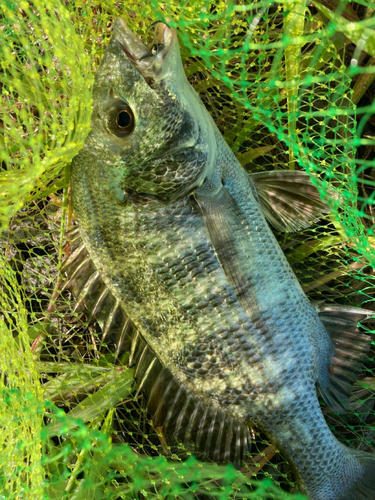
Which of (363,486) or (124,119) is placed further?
(363,486)

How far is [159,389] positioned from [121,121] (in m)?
1.27

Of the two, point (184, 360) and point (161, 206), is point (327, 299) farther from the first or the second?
point (161, 206)

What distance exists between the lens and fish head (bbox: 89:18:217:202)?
1.74m

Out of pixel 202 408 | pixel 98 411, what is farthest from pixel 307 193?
pixel 98 411

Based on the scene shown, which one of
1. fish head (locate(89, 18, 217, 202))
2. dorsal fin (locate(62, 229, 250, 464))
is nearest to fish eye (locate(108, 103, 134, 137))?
fish head (locate(89, 18, 217, 202))

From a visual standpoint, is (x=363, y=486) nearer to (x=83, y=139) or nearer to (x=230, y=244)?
(x=230, y=244)

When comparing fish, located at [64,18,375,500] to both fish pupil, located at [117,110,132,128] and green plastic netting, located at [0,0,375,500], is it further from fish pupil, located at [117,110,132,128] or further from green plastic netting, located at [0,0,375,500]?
green plastic netting, located at [0,0,375,500]

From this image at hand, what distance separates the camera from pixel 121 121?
5.96ft

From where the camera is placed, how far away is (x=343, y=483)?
206cm

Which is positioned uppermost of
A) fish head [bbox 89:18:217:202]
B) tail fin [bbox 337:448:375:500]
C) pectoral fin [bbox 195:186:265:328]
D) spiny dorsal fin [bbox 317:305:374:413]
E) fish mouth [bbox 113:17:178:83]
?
fish mouth [bbox 113:17:178:83]

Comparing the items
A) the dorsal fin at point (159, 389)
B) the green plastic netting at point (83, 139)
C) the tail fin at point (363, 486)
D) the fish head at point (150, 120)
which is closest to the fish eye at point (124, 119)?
the fish head at point (150, 120)

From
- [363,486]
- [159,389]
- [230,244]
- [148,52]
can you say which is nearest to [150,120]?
[148,52]

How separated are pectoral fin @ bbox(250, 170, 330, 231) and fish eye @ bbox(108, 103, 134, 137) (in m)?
0.73

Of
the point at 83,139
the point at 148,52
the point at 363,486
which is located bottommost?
the point at 363,486
